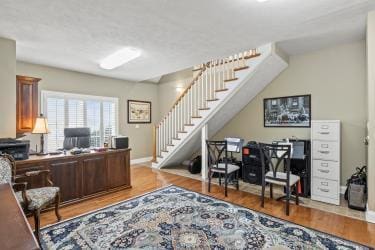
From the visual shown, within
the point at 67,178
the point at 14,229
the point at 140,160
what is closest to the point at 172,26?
the point at 14,229

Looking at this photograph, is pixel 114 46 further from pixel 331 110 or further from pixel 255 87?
pixel 331 110

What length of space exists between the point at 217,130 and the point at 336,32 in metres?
3.27

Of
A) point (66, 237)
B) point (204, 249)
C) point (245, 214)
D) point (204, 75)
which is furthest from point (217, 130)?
point (66, 237)

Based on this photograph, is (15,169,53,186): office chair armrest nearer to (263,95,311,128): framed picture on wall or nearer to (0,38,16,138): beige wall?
(0,38,16,138): beige wall

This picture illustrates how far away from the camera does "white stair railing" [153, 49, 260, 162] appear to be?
4.36m

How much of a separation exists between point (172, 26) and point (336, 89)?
10.6 ft

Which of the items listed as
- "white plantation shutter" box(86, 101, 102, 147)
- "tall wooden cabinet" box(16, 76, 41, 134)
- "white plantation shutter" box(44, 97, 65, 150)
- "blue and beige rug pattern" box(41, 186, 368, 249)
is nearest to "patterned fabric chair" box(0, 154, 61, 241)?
"blue and beige rug pattern" box(41, 186, 368, 249)

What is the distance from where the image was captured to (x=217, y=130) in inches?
220

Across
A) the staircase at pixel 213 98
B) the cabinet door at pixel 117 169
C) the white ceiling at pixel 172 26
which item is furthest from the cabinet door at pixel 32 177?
the staircase at pixel 213 98

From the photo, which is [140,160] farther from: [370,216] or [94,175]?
[370,216]

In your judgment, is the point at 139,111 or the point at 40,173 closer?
the point at 40,173

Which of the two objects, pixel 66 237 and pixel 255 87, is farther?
pixel 255 87

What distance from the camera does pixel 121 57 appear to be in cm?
383

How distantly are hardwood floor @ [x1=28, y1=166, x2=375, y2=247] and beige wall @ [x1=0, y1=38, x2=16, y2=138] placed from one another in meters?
1.44
